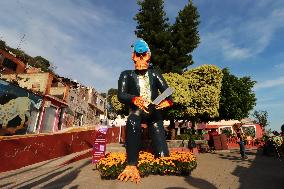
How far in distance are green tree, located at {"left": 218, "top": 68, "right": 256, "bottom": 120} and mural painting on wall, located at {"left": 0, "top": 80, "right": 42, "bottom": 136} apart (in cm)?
1570

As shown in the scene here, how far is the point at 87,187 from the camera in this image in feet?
19.3

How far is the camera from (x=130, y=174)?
6176mm

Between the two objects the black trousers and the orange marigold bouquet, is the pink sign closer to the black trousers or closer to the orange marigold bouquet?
the orange marigold bouquet

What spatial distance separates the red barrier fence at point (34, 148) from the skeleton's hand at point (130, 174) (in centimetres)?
436

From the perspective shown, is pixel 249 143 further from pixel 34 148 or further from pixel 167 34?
pixel 34 148

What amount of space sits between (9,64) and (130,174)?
27.9m

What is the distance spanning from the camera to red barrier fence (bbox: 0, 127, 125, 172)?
12453 mm

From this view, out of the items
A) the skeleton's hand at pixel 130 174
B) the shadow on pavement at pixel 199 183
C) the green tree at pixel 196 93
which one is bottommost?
the shadow on pavement at pixel 199 183

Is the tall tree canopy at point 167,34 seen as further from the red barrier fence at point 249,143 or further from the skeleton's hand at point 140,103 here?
the skeleton's hand at point 140,103

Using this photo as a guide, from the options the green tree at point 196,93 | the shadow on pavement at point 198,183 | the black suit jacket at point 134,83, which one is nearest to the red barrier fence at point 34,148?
the black suit jacket at point 134,83

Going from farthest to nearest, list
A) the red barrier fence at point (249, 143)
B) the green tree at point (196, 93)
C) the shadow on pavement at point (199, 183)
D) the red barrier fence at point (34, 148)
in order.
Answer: the red barrier fence at point (249, 143)
the green tree at point (196, 93)
the red barrier fence at point (34, 148)
the shadow on pavement at point (199, 183)

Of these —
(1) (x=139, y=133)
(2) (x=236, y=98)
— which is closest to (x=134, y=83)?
(1) (x=139, y=133)

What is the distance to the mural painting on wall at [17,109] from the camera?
1983cm

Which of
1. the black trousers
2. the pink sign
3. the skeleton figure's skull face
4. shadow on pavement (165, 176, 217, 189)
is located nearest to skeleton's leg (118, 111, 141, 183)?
the black trousers
